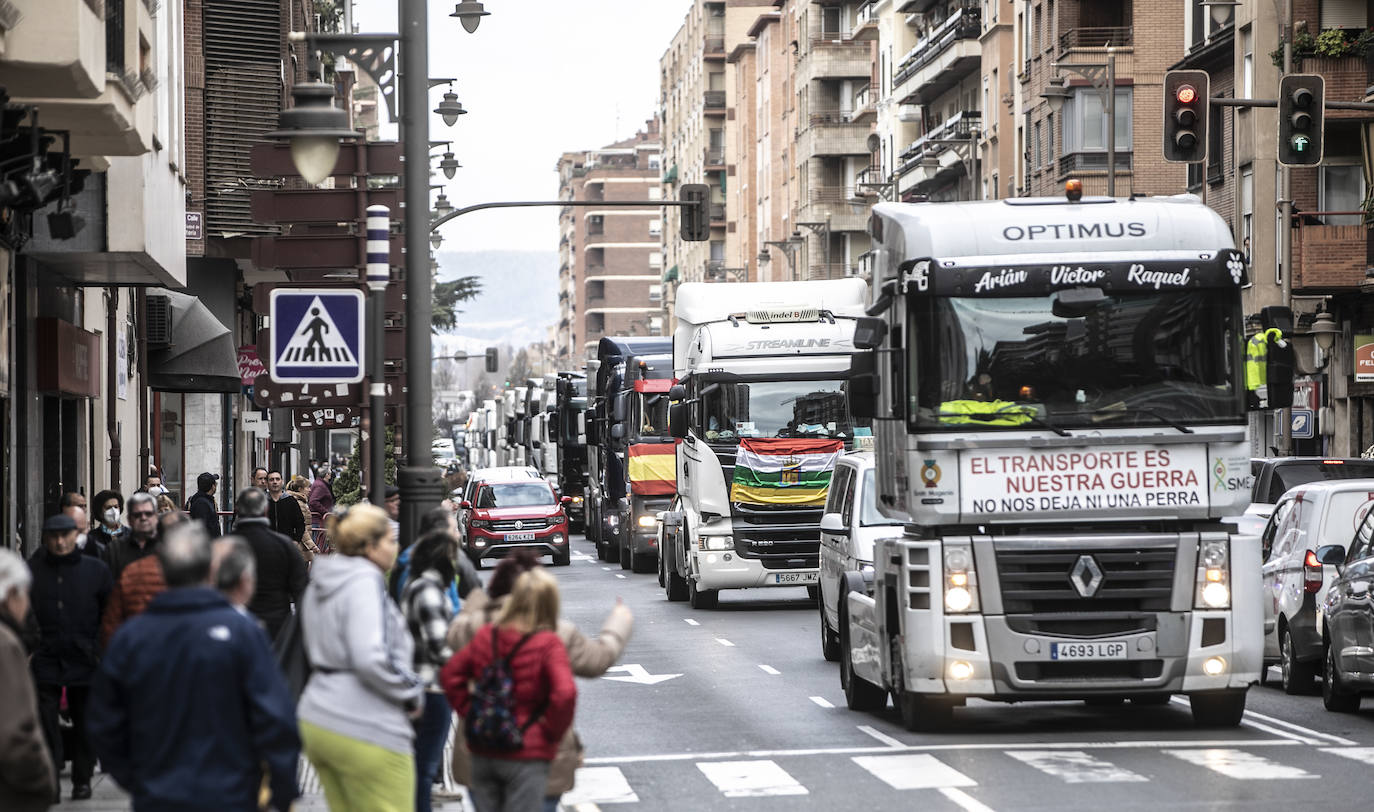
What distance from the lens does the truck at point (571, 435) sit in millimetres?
60125

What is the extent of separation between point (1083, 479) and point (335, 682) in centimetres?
813

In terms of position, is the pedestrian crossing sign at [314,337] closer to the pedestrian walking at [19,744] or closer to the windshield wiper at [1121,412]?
the windshield wiper at [1121,412]

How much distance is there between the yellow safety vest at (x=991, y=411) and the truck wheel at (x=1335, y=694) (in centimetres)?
333

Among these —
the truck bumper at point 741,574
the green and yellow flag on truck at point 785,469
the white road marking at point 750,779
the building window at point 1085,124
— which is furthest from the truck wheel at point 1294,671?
the building window at point 1085,124

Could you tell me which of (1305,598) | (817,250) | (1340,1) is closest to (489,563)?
(1340,1)

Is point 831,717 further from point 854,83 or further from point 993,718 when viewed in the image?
point 854,83

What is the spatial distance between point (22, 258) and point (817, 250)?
8262 centimetres

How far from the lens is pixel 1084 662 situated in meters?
15.6

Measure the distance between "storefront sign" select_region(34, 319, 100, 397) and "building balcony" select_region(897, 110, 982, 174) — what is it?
163ft

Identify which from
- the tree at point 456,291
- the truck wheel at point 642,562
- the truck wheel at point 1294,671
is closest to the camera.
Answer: the truck wheel at point 1294,671

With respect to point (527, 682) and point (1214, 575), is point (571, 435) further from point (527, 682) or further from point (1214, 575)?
point (527, 682)

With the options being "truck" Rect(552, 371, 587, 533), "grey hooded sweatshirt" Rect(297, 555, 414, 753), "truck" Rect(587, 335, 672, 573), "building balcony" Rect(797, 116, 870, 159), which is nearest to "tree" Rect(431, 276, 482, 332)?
"building balcony" Rect(797, 116, 870, 159)

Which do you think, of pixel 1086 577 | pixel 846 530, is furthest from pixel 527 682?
pixel 846 530

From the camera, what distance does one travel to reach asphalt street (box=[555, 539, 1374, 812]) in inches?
508
